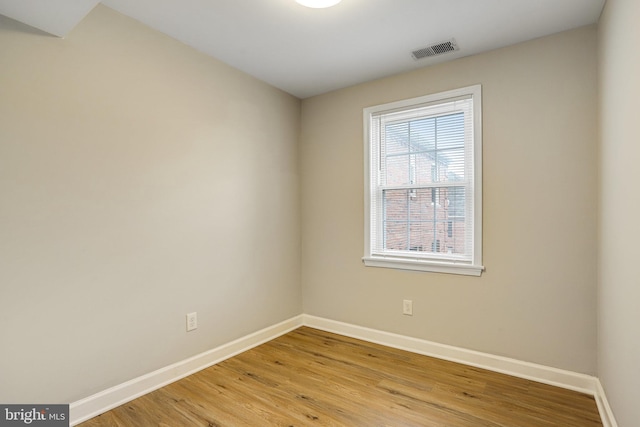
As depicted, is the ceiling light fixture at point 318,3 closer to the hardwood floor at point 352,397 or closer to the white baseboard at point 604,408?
the hardwood floor at point 352,397

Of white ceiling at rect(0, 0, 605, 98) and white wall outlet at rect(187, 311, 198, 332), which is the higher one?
white ceiling at rect(0, 0, 605, 98)

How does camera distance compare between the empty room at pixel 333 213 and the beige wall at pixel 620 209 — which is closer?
the beige wall at pixel 620 209

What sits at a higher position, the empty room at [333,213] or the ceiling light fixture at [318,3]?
the ceiling light fixture at [318,3]

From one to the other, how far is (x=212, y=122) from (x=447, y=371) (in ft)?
8.80

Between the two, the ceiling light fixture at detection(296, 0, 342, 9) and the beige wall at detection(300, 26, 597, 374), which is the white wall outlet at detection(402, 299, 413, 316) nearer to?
the beige wall at detection(300, 26, 597, 374)

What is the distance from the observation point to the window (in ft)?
8.96

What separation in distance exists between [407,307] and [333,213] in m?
1.15

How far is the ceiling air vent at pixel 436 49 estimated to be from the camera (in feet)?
8.29

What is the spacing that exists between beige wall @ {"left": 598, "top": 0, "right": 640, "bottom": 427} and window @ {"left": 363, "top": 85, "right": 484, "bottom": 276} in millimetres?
798

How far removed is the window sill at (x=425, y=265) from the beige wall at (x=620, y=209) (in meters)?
0.80

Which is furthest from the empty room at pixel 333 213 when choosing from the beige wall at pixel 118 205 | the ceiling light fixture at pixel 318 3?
the ceiling light fixture at pixel 318 3

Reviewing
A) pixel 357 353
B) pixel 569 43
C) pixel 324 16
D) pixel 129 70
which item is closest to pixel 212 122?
pixel 129 70

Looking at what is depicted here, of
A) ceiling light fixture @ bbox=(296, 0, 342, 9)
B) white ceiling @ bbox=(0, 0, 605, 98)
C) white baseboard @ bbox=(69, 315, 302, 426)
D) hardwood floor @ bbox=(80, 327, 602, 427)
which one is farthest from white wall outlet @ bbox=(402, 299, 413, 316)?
ceiling light fixture @ bbox=(296, 0, 342, 9)

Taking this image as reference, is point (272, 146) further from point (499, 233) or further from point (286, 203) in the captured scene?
point (499, 233)
